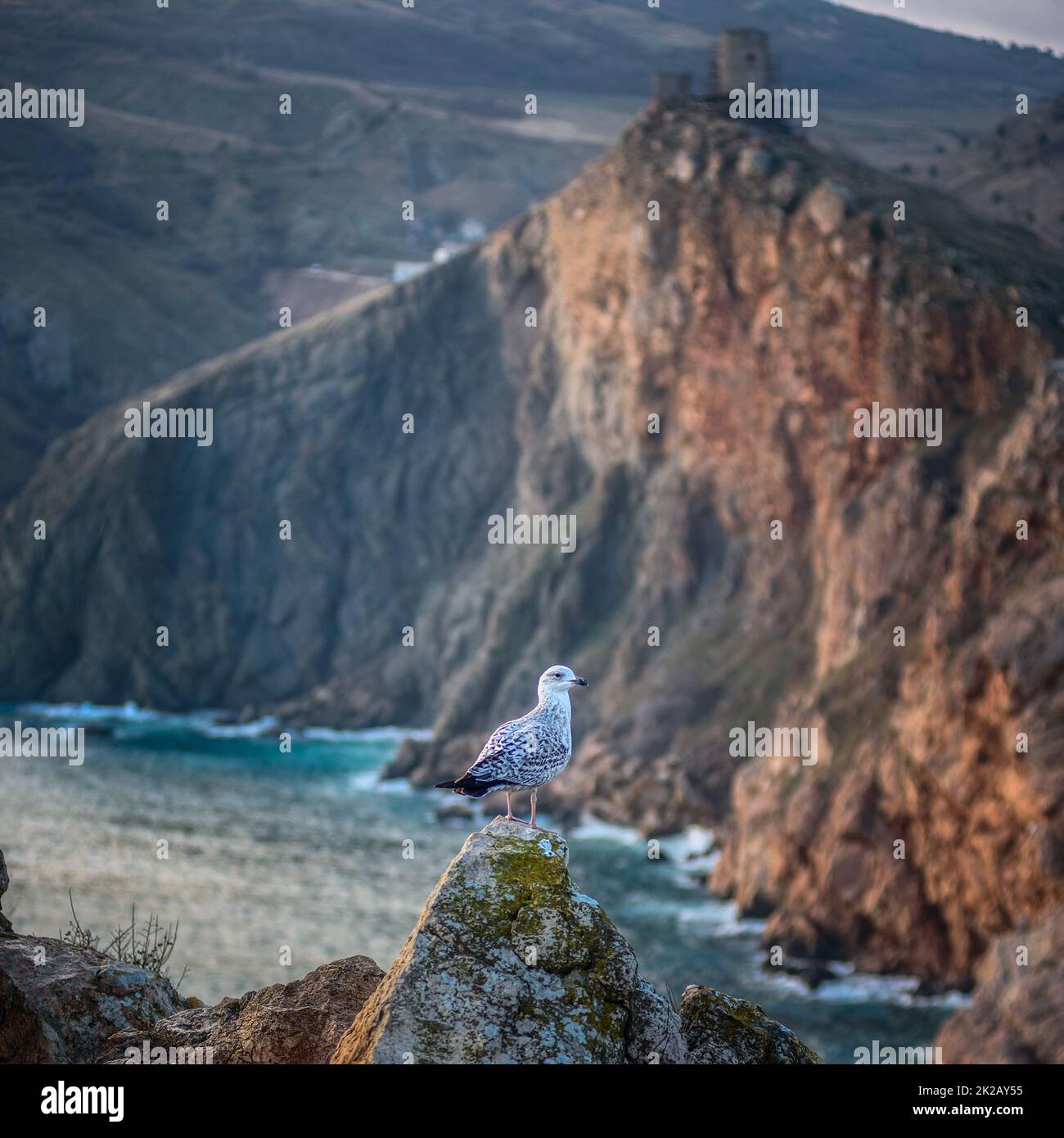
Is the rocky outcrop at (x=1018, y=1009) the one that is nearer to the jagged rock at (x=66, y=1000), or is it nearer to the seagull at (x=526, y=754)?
the jagged rock at (x=66, y=1000)

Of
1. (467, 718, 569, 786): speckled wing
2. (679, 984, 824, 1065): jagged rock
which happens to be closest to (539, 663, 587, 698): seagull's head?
(467, 718, 569, 786): speckled wing

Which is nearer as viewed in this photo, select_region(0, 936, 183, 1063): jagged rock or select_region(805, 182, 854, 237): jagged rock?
select_region(0, 936, 183, 1063): jagged rock

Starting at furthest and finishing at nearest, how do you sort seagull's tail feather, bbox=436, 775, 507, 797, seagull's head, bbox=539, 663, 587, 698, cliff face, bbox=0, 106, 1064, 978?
cliff face, bbox=0, 106, 1064, 978 → seagull's head, bbox=539, 663, 587, 698 → seagull's tail feather, bbox=436, 775, 507, 797

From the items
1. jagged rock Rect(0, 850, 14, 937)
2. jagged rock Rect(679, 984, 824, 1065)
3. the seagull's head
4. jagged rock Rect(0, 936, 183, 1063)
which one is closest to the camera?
jagged rock Rect(679, 984, 824, 1065)

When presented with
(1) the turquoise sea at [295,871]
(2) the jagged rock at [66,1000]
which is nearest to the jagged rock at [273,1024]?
(2) the jagged rock at [66,1000]

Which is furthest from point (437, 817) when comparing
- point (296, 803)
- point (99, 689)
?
point (99, 689)

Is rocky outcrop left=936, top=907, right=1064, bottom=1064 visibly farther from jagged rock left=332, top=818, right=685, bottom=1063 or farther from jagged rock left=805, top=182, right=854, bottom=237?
jagged rock left=805, top=182, right=854, bottom=237
